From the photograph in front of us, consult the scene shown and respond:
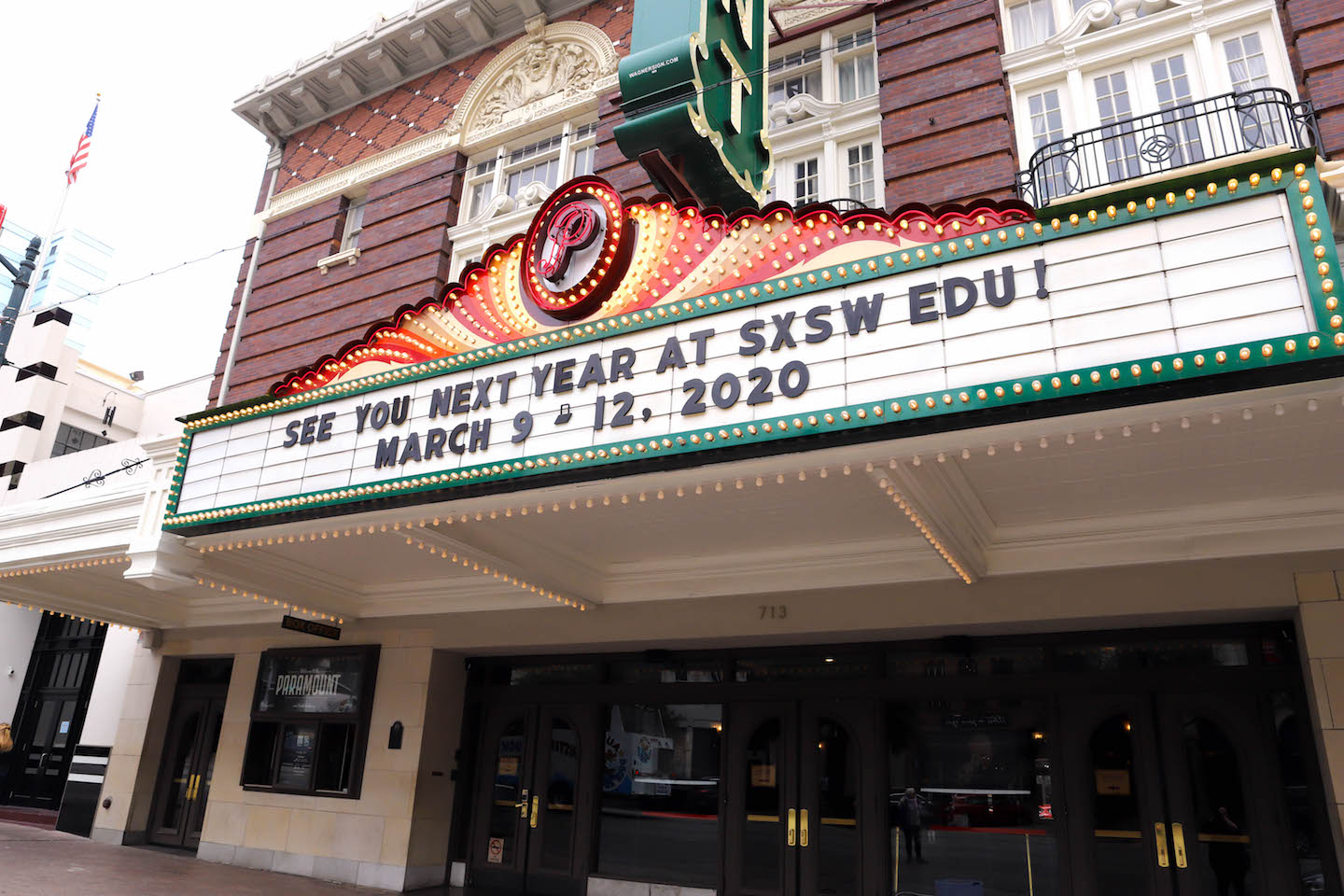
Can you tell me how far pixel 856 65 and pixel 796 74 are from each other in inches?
37.7

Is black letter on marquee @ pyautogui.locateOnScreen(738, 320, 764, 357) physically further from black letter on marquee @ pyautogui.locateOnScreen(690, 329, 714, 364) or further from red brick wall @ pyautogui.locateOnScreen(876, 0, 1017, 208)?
red brick wall @ pyautogui.locateOnScreen(876, 0, 1017, 208)

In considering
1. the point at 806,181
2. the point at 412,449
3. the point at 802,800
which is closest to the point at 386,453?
the point at 412,449

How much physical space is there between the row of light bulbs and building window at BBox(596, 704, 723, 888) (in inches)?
175

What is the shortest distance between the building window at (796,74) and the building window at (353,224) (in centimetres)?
824

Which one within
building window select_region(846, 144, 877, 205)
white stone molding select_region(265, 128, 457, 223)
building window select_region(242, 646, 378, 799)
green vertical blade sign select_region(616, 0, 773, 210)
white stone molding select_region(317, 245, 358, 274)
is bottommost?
building window select_region(242, 646, 378, 799)

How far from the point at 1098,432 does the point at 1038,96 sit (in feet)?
26.0

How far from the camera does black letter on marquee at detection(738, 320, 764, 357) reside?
7.18m

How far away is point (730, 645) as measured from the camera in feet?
37.0

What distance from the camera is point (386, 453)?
8820 millimetres

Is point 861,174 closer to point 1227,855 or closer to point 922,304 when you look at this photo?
point 922,304

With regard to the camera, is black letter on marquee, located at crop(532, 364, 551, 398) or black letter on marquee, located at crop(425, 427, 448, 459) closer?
black letter on marquee, located at crop(532, 364, 551, 398)

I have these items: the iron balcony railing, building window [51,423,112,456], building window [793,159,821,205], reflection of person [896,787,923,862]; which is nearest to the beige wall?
reflection of person [896,787,923,862]

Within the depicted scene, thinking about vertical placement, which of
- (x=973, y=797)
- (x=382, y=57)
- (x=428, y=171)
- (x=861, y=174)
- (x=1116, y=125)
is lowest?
(x=973, y=797)

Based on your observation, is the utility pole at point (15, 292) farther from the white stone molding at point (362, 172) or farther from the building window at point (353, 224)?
the building window at point (353, 224)
